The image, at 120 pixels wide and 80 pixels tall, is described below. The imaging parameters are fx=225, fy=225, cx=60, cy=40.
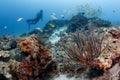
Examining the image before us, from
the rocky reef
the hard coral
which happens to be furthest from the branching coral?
the hard coral

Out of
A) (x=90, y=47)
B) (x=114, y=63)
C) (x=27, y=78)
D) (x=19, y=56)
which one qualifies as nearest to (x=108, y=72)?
(x=114, y=63)

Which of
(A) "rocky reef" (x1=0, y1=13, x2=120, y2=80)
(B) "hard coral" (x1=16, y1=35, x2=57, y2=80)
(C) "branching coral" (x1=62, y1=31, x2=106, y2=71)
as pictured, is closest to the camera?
(A) "rocky reef" (x1=0, y1=13, x2=120, y2=80)

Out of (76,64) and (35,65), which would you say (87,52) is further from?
(35,65)

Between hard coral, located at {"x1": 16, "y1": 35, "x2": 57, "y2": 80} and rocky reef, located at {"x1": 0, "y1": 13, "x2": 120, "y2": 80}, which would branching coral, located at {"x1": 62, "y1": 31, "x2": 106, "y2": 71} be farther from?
hard coral, located at {"x1": 16, "y1": 35, "x2": 57, "y2": 80}

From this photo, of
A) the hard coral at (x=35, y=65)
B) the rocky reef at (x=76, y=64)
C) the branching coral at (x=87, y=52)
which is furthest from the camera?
the hard coral at (x=35, y=65)

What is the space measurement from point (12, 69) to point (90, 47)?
249 centimetres

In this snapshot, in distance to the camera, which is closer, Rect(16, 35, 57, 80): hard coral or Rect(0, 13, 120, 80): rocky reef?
Rect(0, 13, 120, 80): rocky reef

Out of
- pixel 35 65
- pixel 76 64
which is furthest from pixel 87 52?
pixel 35 65

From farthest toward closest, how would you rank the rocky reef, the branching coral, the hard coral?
the hard coral, the branching coral, the rocky reef

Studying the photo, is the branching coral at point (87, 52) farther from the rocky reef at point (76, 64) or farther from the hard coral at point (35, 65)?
the hard coral at point (35, 65)

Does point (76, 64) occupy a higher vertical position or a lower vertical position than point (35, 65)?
lower

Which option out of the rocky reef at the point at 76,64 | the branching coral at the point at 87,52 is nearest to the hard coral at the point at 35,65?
the rocky reef at the point at 76,64

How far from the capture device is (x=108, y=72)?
6.22 meters

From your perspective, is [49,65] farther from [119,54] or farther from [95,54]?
[119,54]
